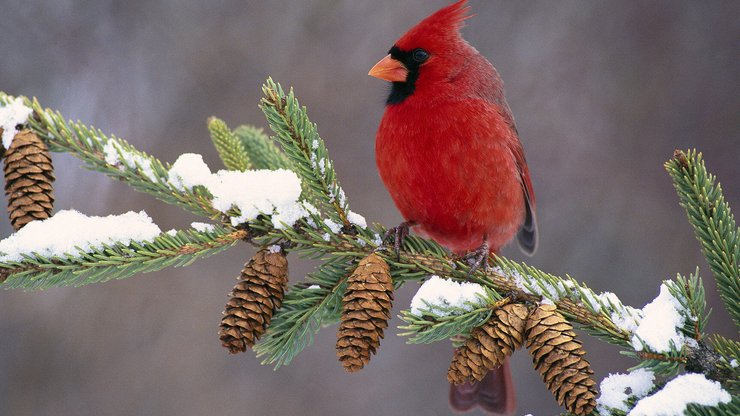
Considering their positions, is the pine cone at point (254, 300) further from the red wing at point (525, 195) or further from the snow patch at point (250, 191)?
the red wing at point (525, 195)

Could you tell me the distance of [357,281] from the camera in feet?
3.64

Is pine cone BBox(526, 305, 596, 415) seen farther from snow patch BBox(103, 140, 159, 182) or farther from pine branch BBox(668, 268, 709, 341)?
snow patch BBox(103, 140, 159, 182)

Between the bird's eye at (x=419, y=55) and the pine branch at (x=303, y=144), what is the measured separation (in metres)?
0.71

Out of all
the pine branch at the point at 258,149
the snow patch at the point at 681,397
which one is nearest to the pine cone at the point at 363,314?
the snow patch at the point at 681,397

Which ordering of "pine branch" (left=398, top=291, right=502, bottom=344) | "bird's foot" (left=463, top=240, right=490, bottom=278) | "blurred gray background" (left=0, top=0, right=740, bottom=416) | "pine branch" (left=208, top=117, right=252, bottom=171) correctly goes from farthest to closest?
"blurred gray background" (left=0, top=0, right=740, bottom=416) < "pine branch" (left=208, top=117, right=252, bottom=171) < "bird's foot" (left=463, top=240, right=490, bottom=278) < "pine branch" (left=398, top=291, right=502, bottom=344)

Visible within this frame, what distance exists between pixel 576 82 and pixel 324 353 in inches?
66.3

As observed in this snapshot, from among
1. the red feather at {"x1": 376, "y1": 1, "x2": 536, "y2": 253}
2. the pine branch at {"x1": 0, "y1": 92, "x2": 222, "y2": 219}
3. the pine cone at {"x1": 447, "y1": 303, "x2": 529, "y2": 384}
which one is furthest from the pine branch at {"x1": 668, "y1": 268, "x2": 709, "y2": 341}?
the pine branch at {"x1": 0, "y1": 92, "x2": 222, "y2": 219}

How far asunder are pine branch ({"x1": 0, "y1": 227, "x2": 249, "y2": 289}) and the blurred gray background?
173 cm

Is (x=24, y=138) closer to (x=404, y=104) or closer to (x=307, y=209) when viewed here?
(x=307, y=209)

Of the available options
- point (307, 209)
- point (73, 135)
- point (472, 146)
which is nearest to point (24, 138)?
point (73, 135)

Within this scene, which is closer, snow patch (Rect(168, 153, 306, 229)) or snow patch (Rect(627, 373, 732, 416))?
snow patch (Rect(627, 373, 732, 416))

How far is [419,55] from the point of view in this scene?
1888 mm

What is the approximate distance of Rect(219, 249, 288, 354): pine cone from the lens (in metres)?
1.07

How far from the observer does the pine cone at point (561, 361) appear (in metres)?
A: 0.95
